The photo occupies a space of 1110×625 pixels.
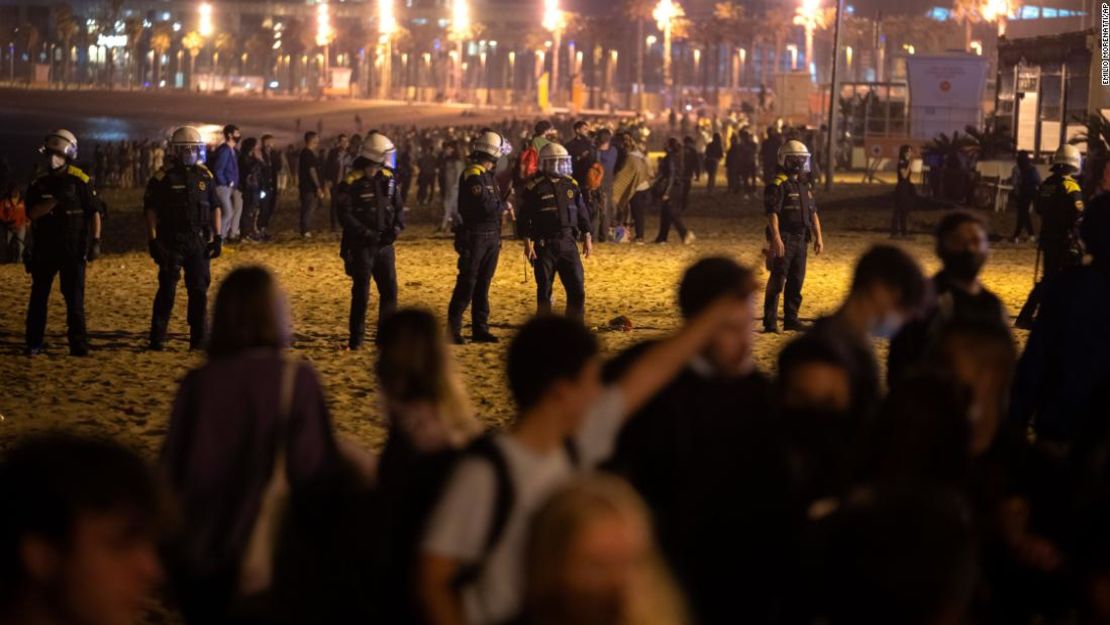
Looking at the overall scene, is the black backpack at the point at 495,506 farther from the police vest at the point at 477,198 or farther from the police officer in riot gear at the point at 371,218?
the police vest at the point at 477,198

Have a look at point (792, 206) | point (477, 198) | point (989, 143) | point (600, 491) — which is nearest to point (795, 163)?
point (792, 206)

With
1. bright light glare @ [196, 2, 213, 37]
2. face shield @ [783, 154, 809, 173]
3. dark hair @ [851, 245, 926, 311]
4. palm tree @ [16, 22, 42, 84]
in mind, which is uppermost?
bright light glare @ [196, 2, 213, 37]

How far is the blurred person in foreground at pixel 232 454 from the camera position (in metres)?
4.81

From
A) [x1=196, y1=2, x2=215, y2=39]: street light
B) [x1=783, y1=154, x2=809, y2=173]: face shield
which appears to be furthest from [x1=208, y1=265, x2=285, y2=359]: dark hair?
[x1=196, y1=2, x2=215, y2=39]: street light

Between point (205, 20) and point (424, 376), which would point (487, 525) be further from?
point (205, 20)

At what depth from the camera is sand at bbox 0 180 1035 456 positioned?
1218 centimetres

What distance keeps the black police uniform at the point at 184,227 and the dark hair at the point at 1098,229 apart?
8.88 m

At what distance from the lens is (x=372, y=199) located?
14.5 metres

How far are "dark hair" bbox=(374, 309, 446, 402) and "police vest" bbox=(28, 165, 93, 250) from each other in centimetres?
948

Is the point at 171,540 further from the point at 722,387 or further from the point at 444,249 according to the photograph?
the point at 444,249

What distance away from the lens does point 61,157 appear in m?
13.7

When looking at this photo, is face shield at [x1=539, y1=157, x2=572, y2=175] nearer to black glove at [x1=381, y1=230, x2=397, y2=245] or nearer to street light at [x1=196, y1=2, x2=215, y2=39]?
black glove at [x1=381, y1=230, x2=397, y2=245]

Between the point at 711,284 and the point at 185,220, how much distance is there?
10.1 metres

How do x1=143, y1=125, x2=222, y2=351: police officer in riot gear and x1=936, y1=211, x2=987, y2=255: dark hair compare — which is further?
x1=143, y1=125, x2=222, y2=351: police officer in riot gear
